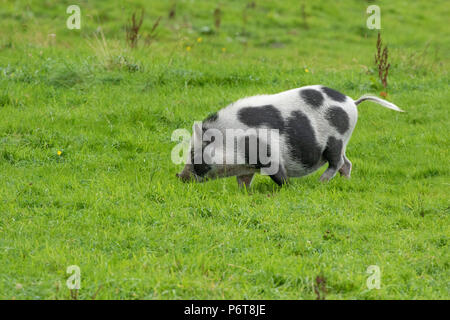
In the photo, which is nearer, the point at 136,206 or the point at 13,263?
the point at 13,263

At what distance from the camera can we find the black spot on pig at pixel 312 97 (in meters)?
7.21

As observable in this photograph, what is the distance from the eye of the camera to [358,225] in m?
5.96

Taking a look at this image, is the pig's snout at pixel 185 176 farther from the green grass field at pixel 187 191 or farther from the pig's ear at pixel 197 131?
the pig's ear at pixel 197 131

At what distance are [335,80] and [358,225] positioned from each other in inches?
217

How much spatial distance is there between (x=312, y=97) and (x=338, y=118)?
39cm

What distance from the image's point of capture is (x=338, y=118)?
285 inches

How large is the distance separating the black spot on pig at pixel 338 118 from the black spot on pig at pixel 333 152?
137 millimetres
